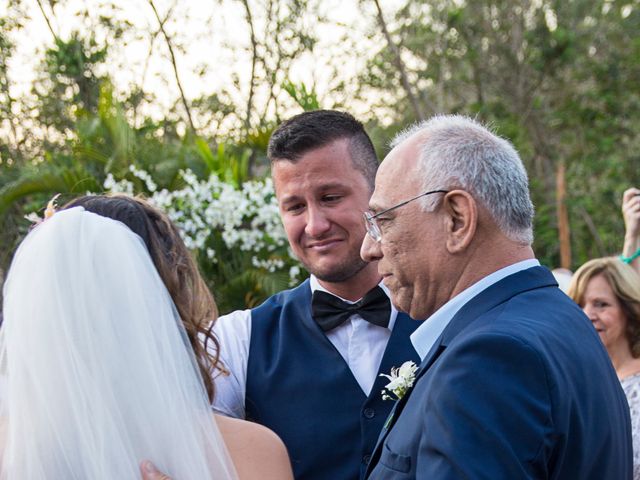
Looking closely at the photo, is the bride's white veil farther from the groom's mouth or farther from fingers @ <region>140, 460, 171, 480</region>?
the groom's mouth

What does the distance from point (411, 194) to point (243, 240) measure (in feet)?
16.8

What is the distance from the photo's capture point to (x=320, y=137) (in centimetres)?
321

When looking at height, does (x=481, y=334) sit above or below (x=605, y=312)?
above

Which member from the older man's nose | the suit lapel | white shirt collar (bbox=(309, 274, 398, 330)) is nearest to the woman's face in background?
white shirt collar (bbox=(309, 274, 398, 330))

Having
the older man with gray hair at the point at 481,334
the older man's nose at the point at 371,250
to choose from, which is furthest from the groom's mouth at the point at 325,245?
the older man with gray hair at the point at 481,334

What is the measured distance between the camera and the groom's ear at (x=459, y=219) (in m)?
2.06

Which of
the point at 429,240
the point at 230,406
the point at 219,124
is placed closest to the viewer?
the point at 429,240

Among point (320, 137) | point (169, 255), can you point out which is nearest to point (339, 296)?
point (320, 137)

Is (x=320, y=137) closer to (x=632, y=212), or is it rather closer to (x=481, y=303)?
(x=481, y=303)

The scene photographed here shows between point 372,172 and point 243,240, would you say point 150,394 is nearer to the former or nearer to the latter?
point 372,172

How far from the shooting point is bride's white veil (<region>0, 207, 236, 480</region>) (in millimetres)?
1939

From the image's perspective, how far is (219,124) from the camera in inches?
593

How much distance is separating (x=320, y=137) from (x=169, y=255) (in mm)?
1077

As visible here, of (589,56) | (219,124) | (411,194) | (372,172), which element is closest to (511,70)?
(589,56)
